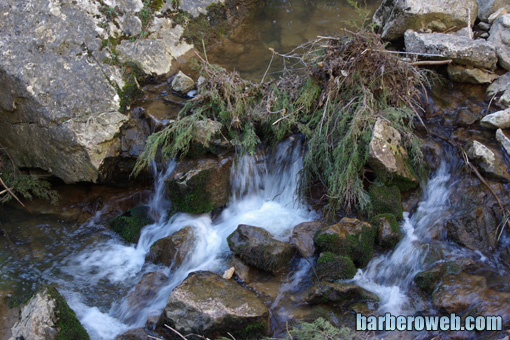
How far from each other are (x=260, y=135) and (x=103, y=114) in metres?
2.17

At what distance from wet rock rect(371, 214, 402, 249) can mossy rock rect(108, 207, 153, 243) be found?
9.94ft

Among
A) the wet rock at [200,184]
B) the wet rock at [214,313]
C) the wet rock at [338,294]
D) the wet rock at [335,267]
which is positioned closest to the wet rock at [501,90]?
the wet rock at [335,267]

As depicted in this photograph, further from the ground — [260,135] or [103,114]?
[103,114]

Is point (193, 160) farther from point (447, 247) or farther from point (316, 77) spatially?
point (447, 247)

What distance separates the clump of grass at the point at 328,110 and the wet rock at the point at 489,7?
172 centimetres

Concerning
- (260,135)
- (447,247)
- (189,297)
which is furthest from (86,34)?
(447,247)

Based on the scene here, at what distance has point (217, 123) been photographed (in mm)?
5547

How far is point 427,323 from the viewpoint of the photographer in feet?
12.7

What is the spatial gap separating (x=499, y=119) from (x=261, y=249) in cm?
336

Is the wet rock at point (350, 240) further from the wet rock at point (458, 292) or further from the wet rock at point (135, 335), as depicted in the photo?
the wet rock at point (135, 335)

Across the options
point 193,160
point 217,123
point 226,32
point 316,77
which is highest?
point 226,32

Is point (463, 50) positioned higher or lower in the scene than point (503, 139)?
higher

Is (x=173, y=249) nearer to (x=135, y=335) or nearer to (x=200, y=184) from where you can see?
(x=200, y=184)

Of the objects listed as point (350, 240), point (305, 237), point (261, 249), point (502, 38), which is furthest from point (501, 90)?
point (261, 249)
